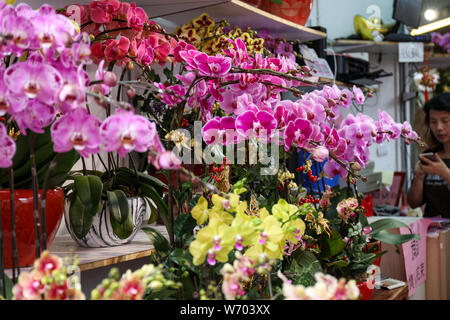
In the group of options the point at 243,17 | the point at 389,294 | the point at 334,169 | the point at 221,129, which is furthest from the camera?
the point at 243,17

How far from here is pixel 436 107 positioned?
290cm

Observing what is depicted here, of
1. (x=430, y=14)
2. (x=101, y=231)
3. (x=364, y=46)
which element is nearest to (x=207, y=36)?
(x=101, y=231)

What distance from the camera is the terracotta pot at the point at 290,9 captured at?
5.63 feet

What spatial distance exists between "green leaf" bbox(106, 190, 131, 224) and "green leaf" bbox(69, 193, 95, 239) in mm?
43

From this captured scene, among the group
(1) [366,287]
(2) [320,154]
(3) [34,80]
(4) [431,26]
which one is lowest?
(1) [366,287]

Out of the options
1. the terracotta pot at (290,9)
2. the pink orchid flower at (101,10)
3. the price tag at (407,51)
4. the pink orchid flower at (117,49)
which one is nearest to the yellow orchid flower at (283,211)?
the pink orchid flower at (117,49)

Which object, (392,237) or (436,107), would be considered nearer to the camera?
(392,237)

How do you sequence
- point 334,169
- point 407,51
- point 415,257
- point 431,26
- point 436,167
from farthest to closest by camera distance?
point 431,26, point 407,51, point 436,167, point 415,257, point 334,169

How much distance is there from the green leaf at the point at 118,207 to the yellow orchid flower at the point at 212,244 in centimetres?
32

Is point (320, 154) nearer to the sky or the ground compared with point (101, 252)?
nearer to the sky

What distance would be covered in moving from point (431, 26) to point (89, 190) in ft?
11.3

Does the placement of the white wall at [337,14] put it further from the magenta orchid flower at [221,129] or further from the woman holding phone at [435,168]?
the magenta orchid flower at [221,129]

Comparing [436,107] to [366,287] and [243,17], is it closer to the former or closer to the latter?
[243,17]
